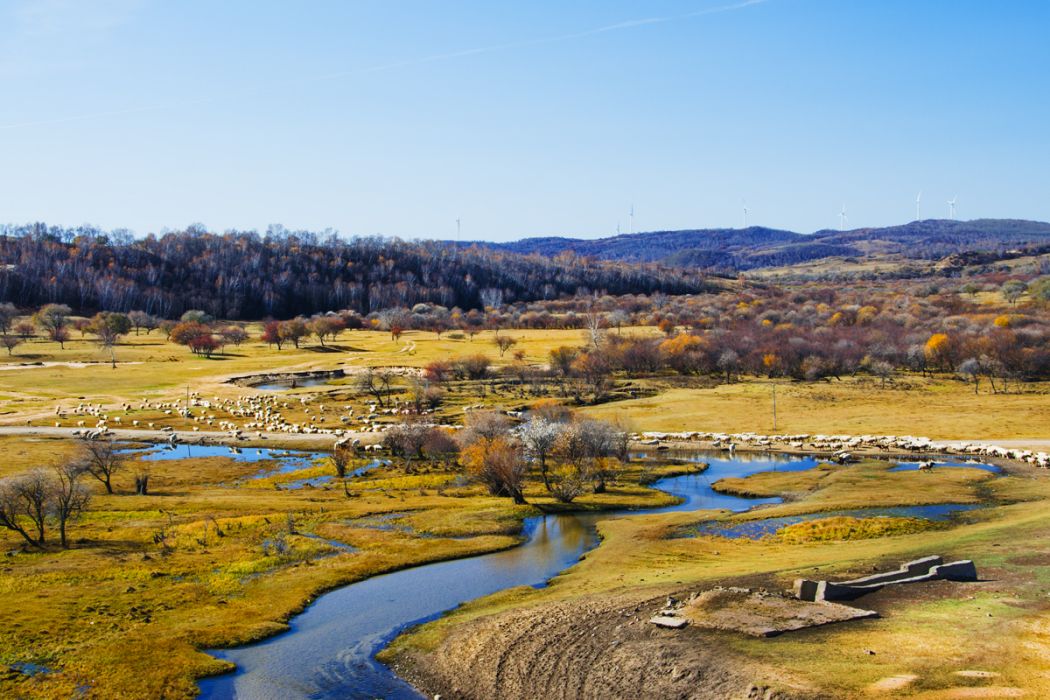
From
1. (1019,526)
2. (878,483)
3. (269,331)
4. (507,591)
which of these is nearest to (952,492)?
(878,483)

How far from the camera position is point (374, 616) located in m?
37.4

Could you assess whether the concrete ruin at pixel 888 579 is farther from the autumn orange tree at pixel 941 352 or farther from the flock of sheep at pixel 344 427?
the autumn orange tree at pixel 941 352

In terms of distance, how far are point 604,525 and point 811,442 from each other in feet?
108

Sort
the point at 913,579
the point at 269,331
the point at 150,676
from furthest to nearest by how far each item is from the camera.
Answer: the point at 269,331, the point at 913,579, the point at 150,676

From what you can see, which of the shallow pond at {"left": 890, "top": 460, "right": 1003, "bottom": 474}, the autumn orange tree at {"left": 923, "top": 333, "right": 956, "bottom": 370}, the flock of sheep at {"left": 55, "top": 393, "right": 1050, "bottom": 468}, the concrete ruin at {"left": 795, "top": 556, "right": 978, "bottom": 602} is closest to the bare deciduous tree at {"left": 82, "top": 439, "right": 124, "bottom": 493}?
the flock of sheep at {"left": 55, "top": 393, "right": 1050, "bottom": 468}

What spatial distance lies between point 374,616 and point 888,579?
70.4 feet

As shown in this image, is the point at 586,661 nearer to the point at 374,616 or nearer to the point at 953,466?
the point at 374,616

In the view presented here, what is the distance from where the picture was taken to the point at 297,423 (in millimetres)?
91250

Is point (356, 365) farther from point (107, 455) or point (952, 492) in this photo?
point (952, 492)

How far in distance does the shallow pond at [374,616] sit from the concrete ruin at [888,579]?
12897 millimetres

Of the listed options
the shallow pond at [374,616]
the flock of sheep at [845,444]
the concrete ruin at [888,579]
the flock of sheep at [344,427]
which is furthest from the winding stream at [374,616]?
the flock of sheep at [344,427]

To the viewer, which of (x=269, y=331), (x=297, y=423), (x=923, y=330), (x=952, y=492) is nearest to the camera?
(x=952, y=492)

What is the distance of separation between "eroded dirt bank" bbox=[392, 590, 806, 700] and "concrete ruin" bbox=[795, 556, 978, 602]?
5586 mm

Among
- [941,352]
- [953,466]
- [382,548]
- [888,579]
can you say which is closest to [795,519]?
[888,579]
